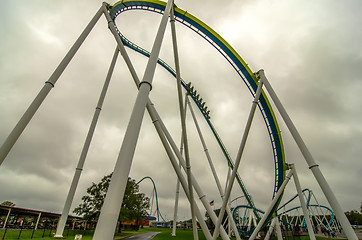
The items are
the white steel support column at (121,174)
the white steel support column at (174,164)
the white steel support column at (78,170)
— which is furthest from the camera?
the white steel support column at (78,170)

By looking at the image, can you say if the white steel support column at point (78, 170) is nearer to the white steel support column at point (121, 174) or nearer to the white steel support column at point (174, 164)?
the white steel support column at point (174, 164)

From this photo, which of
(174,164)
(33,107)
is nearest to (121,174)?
(174,164)

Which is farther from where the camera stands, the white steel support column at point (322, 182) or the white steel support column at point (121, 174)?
the white steel support column at point (322, 182)

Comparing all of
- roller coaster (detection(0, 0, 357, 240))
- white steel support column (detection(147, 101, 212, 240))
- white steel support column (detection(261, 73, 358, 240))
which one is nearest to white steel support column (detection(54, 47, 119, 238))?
roller coaster (detection(0, 0, 357, 240))

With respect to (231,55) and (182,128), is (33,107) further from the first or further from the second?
(231,55)

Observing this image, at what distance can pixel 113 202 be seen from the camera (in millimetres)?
3221

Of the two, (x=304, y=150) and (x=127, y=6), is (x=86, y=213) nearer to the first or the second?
(x=127, y=6)

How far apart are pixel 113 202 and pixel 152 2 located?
41.2 feet

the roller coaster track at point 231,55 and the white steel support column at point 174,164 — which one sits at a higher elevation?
the roller coaster track at point 231,55

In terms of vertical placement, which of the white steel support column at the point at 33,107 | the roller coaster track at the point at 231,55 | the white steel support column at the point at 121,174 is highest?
the roller coaster track at the point at 231,55

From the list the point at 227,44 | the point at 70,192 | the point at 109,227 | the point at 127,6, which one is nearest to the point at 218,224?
the point at 109,227

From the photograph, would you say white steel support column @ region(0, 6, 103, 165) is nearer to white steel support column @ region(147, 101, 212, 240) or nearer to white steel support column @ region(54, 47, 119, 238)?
white steel support column @ region(147, 101, 212, 240)

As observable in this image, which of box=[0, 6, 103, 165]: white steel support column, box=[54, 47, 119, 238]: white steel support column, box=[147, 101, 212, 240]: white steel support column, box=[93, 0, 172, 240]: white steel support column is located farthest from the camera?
box=[54, 47, 119, 238]: white steel support column

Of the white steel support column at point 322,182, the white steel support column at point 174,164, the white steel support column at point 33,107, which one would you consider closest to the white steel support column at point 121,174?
the white steel support column at point 174,164
